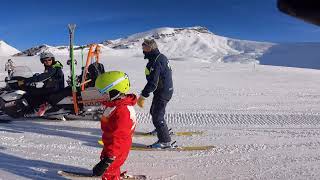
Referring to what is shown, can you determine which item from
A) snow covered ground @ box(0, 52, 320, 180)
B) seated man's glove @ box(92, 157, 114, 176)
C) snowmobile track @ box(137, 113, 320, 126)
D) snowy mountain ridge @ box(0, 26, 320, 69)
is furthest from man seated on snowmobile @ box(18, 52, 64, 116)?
snowy mountain ridge @ box(0, 26, 320, 69)

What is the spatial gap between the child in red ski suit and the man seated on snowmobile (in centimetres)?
437

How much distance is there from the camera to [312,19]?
4.09 feet

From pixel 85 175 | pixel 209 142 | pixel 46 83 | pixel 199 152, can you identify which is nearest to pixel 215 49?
pixel 46 83

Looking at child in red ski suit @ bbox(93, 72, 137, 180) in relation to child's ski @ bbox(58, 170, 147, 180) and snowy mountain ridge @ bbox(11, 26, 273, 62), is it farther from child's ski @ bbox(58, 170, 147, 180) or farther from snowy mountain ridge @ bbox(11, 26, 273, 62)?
snowy mountain ridge @ bbox(11, 26, 273, 62)

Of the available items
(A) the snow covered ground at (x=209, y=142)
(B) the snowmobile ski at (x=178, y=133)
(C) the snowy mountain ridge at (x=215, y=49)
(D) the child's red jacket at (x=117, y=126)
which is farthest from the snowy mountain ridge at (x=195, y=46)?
(D) the child's red jacket at (x=117, y=126)

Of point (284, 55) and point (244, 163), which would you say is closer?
point (244, 163)

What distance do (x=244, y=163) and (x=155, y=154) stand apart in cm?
115

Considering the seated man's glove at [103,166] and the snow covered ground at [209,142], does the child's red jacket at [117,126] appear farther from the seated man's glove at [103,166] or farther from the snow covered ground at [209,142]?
the snow covered ground at [209,142]

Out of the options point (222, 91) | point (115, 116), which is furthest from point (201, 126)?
point (222, 91)

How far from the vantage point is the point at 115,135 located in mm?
4242

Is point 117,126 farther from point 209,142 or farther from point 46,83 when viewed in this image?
point 46,83

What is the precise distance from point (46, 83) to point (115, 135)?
4790mm

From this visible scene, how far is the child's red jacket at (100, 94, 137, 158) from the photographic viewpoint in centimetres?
425

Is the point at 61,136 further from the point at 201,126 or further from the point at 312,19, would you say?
the point at 312,19
